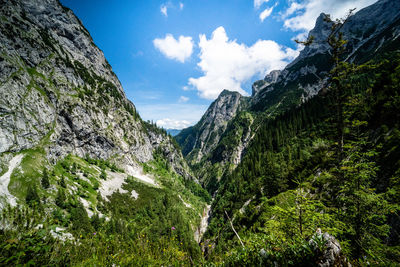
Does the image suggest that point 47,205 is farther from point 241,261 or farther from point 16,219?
point 241,261

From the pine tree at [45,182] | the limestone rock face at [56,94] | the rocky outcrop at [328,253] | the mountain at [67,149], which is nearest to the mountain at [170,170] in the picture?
the rocky outcrop at [328,253]

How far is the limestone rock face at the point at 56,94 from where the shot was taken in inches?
2227

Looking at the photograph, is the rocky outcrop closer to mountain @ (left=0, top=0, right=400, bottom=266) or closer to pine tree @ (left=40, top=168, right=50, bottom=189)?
mountain @ (left=0, top=0, right=400, bottom=266)

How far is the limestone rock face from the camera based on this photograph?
5656cm

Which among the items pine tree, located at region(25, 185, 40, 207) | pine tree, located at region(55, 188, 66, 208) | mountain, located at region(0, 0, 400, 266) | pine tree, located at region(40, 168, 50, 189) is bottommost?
pine tree, located at region(55, 188, 66, 208)

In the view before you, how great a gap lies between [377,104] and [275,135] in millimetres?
71415

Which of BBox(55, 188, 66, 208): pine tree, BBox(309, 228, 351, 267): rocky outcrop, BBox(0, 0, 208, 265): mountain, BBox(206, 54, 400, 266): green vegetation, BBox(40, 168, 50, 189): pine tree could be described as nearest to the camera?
BBox(309, 228, 351, 267): rocky outcrop

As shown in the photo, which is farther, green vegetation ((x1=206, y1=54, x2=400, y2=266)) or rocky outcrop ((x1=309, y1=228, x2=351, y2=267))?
green vegetation ((x1=206, y1=54, x2=400, y2=266))

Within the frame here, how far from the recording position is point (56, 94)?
76.6 m

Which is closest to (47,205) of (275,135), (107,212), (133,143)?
(107,212)

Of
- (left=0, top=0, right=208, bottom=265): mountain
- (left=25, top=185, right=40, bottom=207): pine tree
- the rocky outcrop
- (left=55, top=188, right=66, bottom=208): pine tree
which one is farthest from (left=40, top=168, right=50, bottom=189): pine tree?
the rocky outcrop

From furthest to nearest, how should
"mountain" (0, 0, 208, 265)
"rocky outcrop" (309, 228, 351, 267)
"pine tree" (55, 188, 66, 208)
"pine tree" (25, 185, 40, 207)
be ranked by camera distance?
"pine tree" (55, 188, 66, 208) < "pine tree" (25, 185, 40, 207) < "mountain" (0, 0, 208, 265) < "rocky outcrop" (309, 228, 351, 267)

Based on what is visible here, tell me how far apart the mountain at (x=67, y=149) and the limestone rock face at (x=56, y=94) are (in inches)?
16.5

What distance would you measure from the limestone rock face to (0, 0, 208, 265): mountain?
42 centimetres
